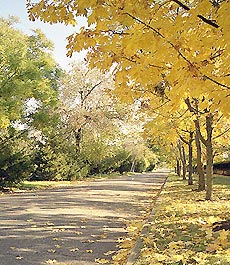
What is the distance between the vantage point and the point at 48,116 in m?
23.8

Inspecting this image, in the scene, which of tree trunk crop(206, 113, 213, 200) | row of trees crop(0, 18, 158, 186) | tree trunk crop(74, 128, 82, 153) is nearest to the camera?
tree trunk crop(206, 113, 213, 200)

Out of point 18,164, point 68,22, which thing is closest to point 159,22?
point 68,22

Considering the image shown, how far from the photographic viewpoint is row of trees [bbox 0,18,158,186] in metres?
19.6

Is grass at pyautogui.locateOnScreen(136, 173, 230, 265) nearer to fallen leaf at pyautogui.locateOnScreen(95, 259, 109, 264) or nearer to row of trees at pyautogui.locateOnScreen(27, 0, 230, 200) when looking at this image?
fallen leaf at pyautogui.locateOnScreen(95, 259, 109, 264)

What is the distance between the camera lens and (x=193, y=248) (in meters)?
5.42

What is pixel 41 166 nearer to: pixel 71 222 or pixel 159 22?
pixel 71 222

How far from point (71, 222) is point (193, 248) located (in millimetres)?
4094

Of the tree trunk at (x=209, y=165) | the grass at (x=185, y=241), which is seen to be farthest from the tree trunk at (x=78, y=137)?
the grass at (x=185, y=241)

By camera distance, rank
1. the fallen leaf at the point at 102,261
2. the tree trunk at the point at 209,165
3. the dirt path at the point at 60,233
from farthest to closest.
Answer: the tree trunk at the point at 209,165
the dirt path at the point at 60,233
the fallen leaf at the point at 102,261

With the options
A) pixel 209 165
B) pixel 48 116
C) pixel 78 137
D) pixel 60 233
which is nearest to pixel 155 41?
pixel 60 233

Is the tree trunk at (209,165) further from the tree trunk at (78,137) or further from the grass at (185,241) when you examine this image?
the tree trunk at (78,137)

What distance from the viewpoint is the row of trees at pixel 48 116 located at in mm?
19578

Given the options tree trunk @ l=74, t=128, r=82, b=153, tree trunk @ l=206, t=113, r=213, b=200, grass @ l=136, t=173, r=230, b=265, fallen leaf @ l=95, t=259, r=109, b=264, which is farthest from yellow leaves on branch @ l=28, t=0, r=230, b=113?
tree trunk @ l=74, t=128, r=82, b=153

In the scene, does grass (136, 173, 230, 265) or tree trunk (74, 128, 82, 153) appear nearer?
grass (136, 173, 230, 265)
